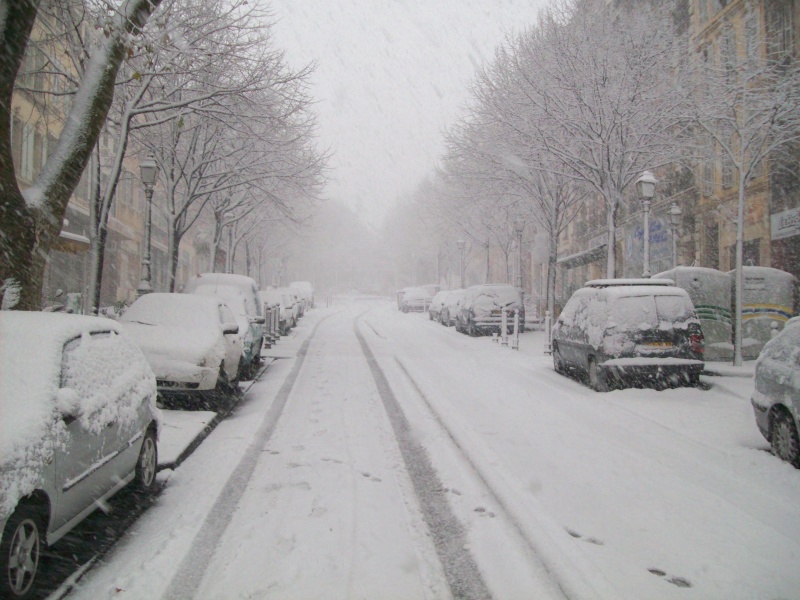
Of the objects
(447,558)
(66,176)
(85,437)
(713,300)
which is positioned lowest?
(447,558)

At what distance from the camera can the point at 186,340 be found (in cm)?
900

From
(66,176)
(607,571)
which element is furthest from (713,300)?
(66,176)

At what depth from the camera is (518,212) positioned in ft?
99.5

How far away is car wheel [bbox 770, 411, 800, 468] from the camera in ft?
19.8

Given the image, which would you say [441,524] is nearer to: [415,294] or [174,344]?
[174,344]

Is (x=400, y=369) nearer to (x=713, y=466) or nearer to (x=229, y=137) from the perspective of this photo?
(x=713, y=466)

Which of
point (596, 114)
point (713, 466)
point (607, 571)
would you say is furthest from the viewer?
point (596, 114)

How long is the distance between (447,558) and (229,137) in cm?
1811

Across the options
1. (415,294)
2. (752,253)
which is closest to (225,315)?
(752,253)

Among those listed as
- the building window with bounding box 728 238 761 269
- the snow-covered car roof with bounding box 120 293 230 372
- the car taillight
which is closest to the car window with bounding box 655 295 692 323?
the car taillight

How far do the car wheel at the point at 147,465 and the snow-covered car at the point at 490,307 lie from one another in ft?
59.7

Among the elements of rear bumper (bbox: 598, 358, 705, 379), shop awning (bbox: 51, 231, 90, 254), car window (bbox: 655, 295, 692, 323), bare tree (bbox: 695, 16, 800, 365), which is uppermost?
bare tree (bbox: 695, 16, 800, 365)

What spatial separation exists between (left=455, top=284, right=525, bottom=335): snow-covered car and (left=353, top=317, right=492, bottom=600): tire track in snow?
1532cm

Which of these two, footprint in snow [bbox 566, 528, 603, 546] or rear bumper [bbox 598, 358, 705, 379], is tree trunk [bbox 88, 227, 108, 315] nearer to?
rear bumper [bbox 598, 358, 705, 379]
